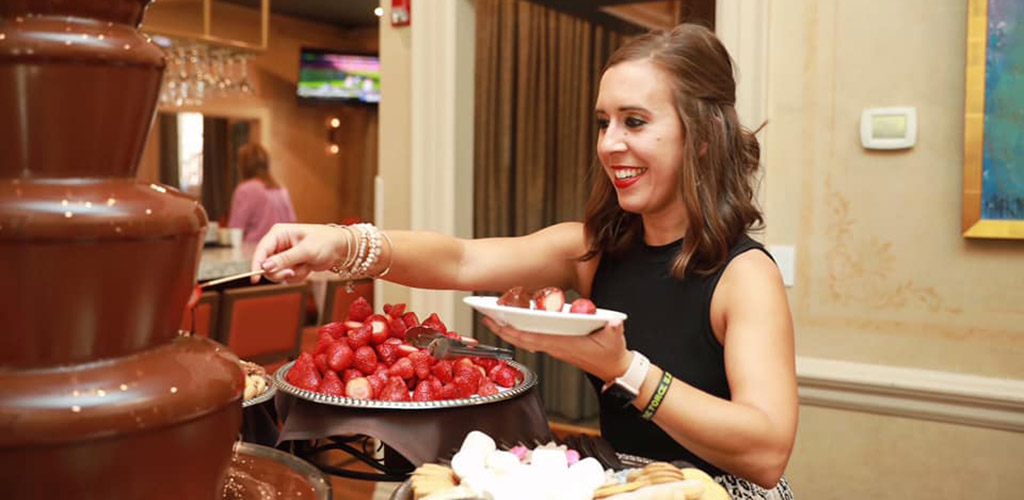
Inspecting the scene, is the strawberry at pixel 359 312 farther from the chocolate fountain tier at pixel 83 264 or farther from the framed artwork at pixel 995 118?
the framed artwork at pixel 995 118

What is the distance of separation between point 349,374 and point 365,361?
0.04 meters

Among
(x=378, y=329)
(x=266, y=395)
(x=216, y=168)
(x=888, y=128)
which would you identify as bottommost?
(x=266, y=395)

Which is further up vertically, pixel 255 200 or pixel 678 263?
pixel 255 200

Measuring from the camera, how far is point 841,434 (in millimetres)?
2527

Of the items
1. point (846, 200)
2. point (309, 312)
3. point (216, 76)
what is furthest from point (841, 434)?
point (216, 76)

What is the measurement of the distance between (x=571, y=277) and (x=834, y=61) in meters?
1.07

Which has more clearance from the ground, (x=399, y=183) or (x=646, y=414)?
(x=399, y=183)

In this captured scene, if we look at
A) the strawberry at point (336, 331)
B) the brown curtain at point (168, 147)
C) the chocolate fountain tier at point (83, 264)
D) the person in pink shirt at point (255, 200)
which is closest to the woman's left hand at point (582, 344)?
the strawberry at point (336, 331)

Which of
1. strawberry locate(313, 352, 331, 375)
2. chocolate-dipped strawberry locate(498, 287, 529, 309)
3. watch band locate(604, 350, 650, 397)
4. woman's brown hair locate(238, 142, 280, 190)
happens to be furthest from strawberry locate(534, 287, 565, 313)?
woman's brown hair locate(238, 142, 280, 190)

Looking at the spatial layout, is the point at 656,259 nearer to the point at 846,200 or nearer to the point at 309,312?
the point at 846,200

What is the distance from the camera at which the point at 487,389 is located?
133 cm

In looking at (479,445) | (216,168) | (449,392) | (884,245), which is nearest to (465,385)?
(449,392)

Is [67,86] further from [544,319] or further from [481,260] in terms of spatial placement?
[481,260]

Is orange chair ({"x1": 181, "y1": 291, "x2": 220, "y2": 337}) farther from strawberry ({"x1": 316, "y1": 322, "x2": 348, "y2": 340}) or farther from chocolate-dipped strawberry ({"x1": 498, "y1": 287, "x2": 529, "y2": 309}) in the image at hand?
chocolate-dipped strawberry ({"x1": 498, "y1": 287, "x2": 529, "y2": 309})
